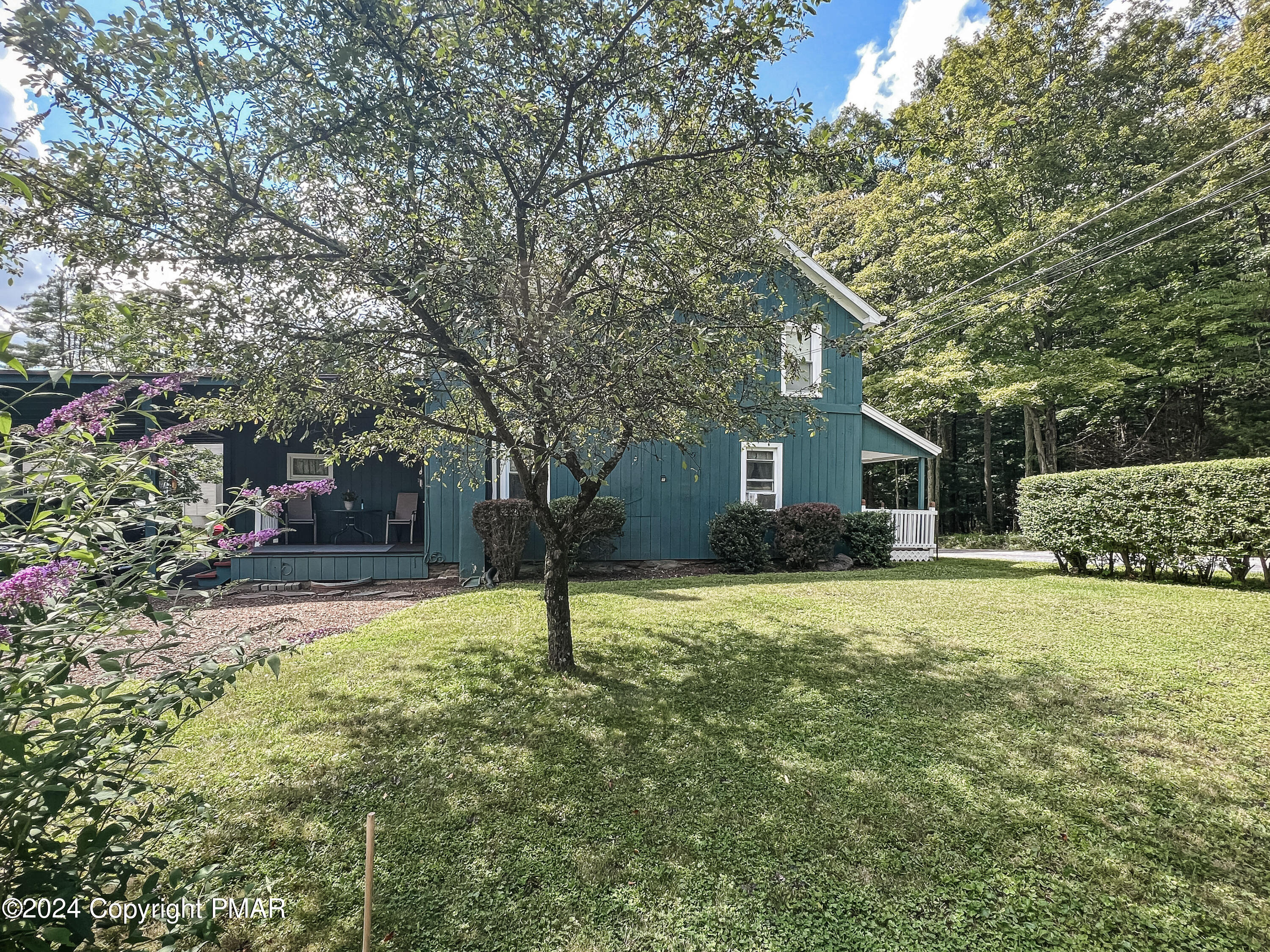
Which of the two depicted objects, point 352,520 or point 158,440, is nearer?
point 158,440

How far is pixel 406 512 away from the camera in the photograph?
36.2ft

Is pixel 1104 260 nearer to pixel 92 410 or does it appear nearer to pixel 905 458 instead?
pixel 905 458

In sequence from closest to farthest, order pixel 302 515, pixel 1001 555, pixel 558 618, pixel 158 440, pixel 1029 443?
pixel 158 440 → pixel 558 618 → pixel 302 515 → pixel 1001 555 → pixel 1029 443

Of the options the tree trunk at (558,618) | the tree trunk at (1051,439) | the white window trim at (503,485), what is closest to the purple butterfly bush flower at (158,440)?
the tree trunk at (558,618)

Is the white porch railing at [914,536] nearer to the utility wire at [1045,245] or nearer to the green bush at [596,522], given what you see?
the green bush at [596,522]

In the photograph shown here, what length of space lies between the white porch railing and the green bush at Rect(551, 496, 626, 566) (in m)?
6.37

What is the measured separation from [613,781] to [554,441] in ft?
6.43

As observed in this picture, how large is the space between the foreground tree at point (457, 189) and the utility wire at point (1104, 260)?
32.5ft

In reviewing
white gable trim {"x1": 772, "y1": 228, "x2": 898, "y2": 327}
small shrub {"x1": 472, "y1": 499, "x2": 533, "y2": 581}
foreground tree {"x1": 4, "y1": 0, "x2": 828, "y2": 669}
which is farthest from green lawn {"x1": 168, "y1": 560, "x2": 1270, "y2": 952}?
white gable trim {"x1": 772, "y1": 228, "x2": 898, "y2": 327}

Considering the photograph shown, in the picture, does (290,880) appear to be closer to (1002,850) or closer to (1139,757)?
(1002,850)

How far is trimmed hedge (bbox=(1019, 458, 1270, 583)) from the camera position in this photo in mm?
6914

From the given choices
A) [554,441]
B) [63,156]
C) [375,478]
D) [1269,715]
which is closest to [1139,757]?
[1269,715]

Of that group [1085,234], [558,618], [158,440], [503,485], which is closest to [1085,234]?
[1085,234]

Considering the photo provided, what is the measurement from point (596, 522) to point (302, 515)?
6.37 metres
